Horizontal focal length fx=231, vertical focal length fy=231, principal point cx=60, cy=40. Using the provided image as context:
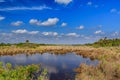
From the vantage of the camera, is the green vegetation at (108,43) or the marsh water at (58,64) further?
the green vegetation at (108,43)

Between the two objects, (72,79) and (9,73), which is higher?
(9,73)

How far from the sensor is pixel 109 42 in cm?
10750

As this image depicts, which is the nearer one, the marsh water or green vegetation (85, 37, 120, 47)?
the marsh water

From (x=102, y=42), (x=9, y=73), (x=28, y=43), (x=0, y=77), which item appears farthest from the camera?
(x=102, y=42)

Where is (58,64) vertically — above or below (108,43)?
below

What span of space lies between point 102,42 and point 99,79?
90.8 m

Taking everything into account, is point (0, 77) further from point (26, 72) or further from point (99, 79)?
point (99, 79)

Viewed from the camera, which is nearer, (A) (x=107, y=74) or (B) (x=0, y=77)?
(B) (x=0, y=77)

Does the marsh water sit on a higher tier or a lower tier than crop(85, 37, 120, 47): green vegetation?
lower

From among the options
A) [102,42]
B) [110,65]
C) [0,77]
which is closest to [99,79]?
[110,65]

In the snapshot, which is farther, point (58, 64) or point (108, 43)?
point (108, 43)

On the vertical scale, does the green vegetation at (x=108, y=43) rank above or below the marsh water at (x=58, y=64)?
above

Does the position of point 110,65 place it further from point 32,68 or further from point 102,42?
point 102,42

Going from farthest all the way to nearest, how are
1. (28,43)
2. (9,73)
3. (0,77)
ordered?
(28,43), (9,73), (0,77)
